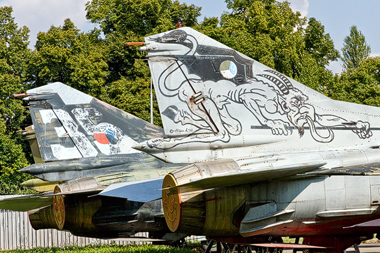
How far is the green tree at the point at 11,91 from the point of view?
2617 cm

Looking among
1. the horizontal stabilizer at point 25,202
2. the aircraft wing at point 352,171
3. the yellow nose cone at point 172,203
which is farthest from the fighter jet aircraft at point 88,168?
the aircraft wing at point 352,171

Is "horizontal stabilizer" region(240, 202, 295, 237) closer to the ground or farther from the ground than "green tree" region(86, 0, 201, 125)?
closer to the ground

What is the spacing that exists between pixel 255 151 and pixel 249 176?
4.73 feet

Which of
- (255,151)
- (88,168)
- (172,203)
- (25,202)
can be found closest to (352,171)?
(255,151)

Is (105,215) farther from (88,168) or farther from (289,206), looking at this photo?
(289,206)

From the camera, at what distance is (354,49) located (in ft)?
165

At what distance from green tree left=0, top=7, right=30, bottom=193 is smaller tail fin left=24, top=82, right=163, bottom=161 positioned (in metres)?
15.4

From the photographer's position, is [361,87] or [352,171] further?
[361,87]

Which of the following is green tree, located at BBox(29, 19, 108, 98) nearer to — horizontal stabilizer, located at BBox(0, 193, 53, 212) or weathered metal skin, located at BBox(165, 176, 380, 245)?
horizontal stabilizer, located at BBox(0, 193, 53, 212)

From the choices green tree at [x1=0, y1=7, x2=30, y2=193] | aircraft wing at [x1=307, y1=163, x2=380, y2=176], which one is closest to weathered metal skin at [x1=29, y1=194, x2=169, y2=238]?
aircraft wing at [x1=307, y1=163, x2=380, y2=176]

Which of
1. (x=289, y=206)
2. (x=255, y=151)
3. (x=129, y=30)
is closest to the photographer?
(x=289, y=206)

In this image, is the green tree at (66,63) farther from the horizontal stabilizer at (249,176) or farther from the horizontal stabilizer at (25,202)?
the horizontal stabilizer at (249,176)

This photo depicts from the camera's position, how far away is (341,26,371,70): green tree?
163ft

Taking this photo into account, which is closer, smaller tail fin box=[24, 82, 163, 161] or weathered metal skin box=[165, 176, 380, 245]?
weathered metal skin box=[165, 176, 380, 245]
